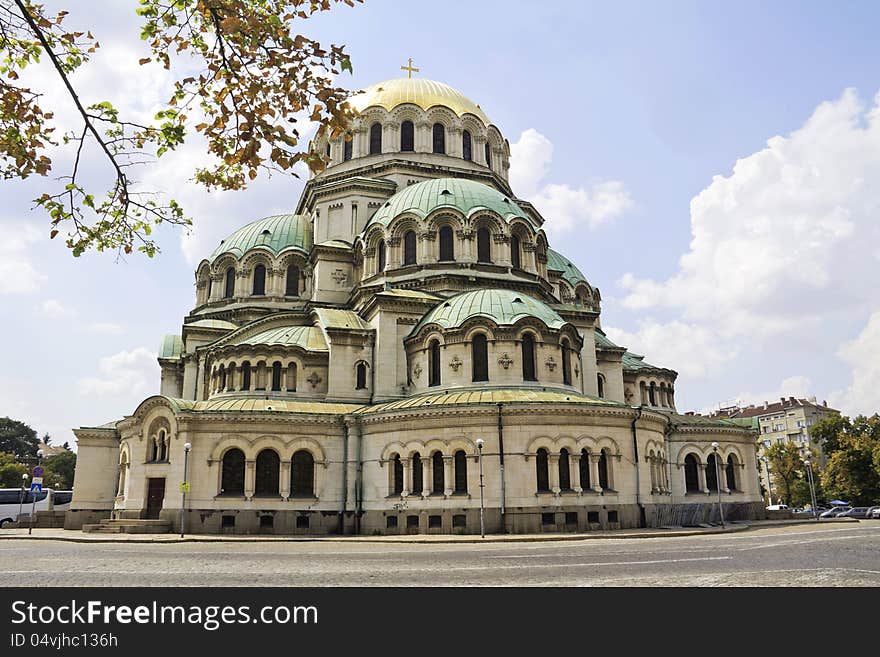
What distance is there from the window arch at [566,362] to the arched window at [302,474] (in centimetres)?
1308

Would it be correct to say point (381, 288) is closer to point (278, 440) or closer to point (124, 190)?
point (278, 440)

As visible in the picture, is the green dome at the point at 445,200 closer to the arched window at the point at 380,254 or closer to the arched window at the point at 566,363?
the arched window at the point at 380,254

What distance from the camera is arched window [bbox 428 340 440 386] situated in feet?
117

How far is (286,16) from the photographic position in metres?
8.40

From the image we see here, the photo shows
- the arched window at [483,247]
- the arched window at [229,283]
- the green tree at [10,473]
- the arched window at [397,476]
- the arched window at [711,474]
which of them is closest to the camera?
the arched window at [397,476]

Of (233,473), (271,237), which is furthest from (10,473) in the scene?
(233,473)

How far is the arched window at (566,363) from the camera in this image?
119ft

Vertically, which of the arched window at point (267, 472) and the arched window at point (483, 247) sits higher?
the arched window at point (483, 247)

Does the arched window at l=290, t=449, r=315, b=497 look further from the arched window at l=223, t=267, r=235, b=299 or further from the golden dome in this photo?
the golden dome

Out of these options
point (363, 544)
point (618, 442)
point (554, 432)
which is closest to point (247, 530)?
point (363, 544)

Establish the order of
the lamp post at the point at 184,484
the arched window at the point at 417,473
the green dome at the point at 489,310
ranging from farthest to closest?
the green dome at the point at 489,310 → the arched window at the point at 417,473 → the lamp post at the point at 184,484

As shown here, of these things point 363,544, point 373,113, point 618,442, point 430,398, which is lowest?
point 363,544

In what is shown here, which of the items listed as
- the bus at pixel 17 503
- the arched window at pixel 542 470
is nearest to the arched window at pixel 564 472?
the arched window at pixel 542 470

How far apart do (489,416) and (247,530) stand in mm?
12218
